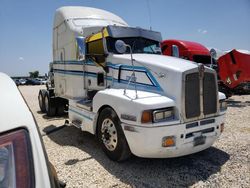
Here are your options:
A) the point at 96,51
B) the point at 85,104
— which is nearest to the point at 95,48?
the point at 96,51

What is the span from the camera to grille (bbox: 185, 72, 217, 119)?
13.8 ft

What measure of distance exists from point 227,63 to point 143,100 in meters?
9.73

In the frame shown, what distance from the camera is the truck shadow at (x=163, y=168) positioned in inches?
155

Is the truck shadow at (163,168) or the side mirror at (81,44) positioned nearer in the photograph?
the truck shadow at (163,168)

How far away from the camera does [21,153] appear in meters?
1.37

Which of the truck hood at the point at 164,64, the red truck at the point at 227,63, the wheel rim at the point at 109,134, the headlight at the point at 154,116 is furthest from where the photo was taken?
the red truck at the point at 227,63

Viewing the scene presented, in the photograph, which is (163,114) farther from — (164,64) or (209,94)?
(209,94)

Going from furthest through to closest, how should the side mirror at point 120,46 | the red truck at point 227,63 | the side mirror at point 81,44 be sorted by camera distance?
1. the red truck at point 227,63
2. the side mirror at point 81,44
3. the side mirror at point 120,46

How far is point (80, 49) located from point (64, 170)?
2660 millimetres

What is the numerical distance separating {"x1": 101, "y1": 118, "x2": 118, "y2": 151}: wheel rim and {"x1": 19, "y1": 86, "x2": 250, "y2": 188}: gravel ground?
317mm

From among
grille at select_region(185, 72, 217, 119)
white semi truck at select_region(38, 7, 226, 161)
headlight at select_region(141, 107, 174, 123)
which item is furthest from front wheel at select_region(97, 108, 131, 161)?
grille at select_region(185, 72, 217, 119)

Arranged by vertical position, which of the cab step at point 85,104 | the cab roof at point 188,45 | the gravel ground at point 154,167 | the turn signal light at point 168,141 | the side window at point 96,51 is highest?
the cab roof at point 188,45

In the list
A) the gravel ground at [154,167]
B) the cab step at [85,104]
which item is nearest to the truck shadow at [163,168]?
the gravel ground at [154,167]

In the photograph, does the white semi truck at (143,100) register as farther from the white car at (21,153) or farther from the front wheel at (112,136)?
the white car at (21,153)
